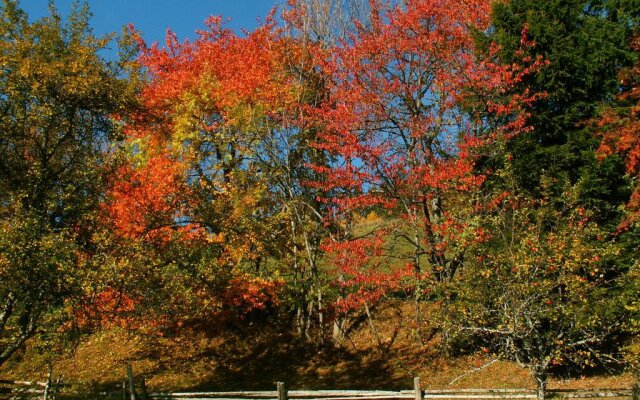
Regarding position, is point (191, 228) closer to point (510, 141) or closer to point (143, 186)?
point (143, 186)

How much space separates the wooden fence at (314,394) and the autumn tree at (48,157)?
4.97 meters

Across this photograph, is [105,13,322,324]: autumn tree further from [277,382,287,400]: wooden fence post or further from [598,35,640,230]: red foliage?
[598,35,640,230]: red foliage

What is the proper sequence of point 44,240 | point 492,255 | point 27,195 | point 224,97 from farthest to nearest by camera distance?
point 224,97, point 27,195, point 492,255, point 44,240

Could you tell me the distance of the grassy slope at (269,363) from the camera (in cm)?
1691

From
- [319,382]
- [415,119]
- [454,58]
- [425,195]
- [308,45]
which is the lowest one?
[319,382]

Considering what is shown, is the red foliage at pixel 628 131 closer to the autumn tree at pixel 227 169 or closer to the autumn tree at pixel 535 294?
the autumn tree at pixel 535 294

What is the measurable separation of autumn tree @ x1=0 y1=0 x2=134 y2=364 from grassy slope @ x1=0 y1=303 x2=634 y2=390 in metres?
6.16

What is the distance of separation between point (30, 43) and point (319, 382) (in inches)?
530

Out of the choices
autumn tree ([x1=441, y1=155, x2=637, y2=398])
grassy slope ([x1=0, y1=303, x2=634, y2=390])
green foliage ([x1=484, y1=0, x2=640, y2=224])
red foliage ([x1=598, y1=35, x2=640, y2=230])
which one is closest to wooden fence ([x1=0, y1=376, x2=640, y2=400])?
autumn tree ([x1=441, y1=155, x2=637, y2=398])

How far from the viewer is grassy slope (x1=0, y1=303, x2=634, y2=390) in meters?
16.9

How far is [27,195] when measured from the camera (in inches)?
436

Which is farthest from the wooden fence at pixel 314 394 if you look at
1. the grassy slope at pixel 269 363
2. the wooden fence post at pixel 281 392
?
the grassy slope at pixel 269 363

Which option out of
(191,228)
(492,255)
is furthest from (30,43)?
(492,255)

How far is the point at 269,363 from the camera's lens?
64.4 ft
